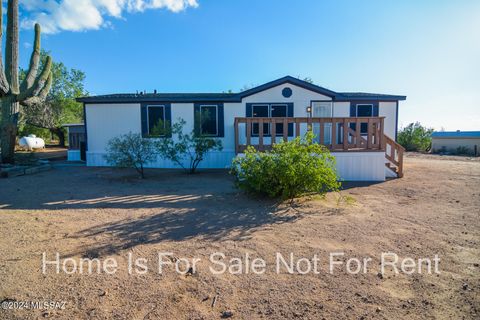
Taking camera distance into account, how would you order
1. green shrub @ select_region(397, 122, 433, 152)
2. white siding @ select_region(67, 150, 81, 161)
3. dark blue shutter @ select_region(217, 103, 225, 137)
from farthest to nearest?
1. green shrub @ select_region(397, 122, 433, 152)
2. white siding @ select_region(67, 150, 81, 161)
3. dark blue shutter @ select_region(217, 103, 225, 137)

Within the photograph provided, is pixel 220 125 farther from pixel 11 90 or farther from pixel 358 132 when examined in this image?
pixel 11 90

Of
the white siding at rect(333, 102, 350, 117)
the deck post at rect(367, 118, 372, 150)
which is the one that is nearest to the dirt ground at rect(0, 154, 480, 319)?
the deck post at rect(367, 118, 372, 150)

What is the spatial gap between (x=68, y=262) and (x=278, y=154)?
3.86 meters

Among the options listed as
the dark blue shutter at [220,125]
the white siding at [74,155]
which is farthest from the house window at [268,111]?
the white siding at [74,155]

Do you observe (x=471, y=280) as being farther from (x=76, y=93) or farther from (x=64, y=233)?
(x=76, y=93)

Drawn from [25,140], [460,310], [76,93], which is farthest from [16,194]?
[76,93]

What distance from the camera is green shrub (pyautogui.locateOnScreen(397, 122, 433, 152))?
2065 centimetres

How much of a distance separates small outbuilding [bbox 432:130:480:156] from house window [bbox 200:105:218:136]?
18.5 metres

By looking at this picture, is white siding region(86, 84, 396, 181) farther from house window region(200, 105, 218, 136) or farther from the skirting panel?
the skirting panel

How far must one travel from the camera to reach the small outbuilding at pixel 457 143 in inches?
766

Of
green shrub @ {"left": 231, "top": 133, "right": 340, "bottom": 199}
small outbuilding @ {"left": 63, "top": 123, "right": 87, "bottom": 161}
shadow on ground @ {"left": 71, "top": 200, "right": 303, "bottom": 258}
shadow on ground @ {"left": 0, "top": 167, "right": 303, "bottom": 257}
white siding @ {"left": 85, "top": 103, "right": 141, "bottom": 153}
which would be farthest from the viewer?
small outbuilding @ {"left": 63, "top": 123, "right": 87, "bottom": 161}

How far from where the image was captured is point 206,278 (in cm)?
269

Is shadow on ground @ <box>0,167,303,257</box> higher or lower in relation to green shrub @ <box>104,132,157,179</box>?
lower

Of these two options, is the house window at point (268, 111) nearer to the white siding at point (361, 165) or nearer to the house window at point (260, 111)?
the house window at point (260, 111)
